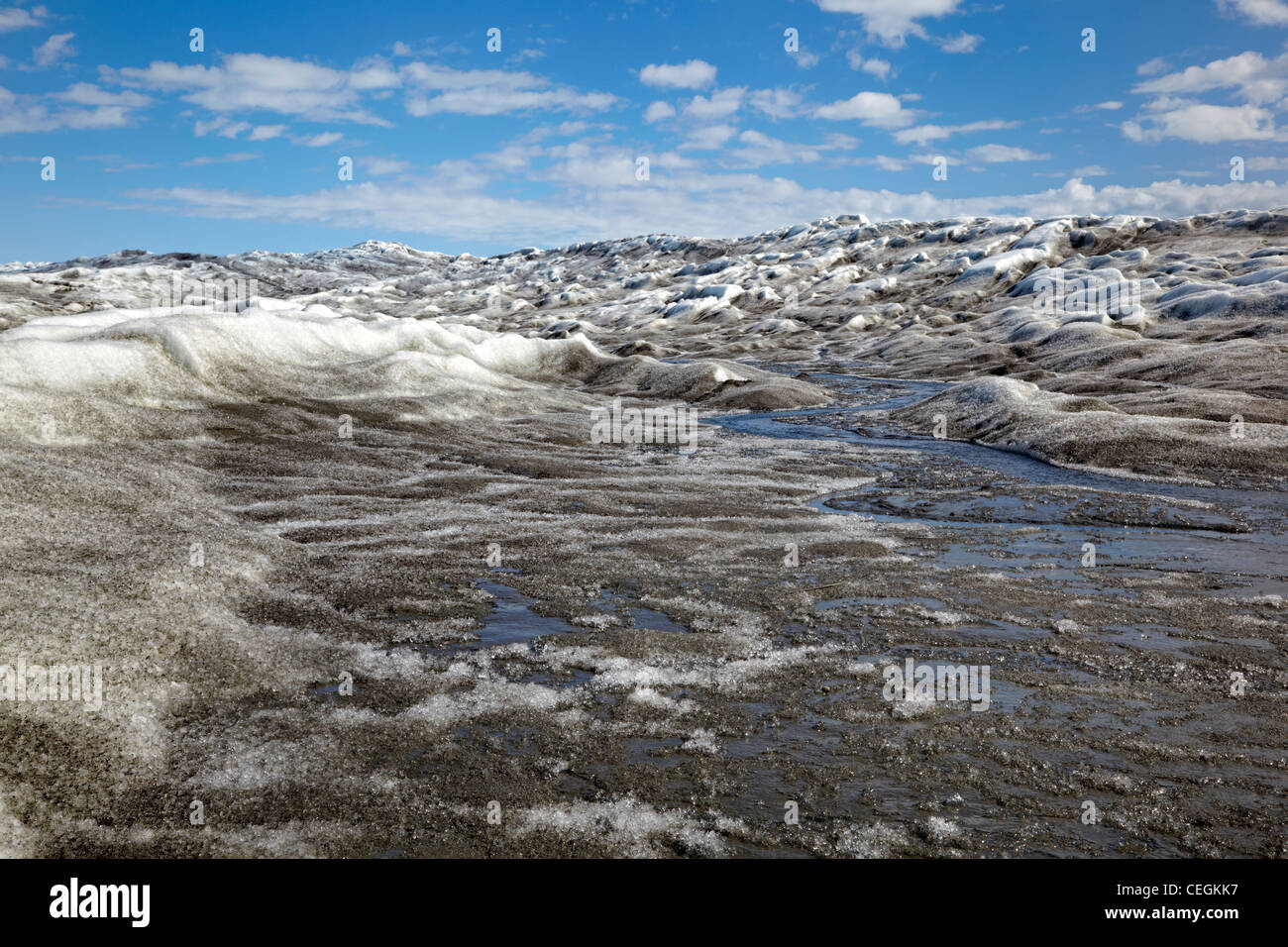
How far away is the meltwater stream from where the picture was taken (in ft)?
71.5

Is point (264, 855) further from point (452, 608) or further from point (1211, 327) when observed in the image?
point (1211, 327)

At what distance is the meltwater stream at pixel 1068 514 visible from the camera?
2180 cm

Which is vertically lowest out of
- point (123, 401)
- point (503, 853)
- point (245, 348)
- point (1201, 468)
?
point (503, 853)

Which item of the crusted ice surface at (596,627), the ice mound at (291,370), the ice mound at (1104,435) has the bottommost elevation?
the crusted ice surface at (596,627)

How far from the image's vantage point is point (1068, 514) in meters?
27.6

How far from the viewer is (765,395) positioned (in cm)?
6588

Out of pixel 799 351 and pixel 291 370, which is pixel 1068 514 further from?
pixel 799 351

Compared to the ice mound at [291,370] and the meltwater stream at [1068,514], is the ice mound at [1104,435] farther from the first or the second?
the ice mound at [291,370]

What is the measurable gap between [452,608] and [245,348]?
38.0m

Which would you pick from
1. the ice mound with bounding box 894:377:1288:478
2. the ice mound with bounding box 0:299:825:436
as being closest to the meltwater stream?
the ice mound with bounding box 894:377:1288:478

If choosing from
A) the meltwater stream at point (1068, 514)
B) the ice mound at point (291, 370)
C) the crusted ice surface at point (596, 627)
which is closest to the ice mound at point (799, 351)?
the ice mound at point (291, 370)

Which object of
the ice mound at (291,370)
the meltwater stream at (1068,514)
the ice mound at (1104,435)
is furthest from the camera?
the ice mound at (291,370)

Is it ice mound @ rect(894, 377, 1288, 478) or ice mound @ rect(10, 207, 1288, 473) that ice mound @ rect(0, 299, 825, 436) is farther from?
ice mound @ rect(894, 377, 1288, 478)
